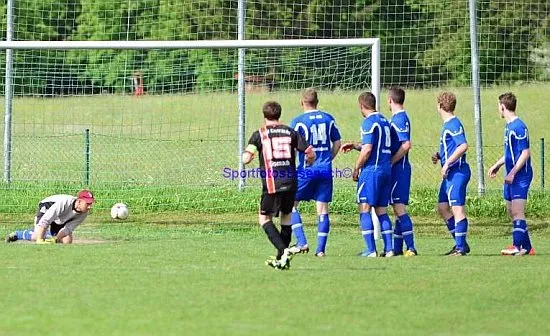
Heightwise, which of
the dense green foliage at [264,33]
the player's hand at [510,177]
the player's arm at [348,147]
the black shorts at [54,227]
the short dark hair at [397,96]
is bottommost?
the black shorts at [54,227]

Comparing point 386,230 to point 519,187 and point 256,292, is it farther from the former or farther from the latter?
A: point 256,292

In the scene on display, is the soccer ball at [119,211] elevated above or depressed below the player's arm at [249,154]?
below

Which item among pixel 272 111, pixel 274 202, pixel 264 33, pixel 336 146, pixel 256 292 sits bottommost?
pixel 256 292

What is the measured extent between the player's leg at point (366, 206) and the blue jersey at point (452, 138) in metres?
1.06

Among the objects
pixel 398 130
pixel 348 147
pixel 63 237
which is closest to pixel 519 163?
pixel 398 130

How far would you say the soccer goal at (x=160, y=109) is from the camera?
68.1ft

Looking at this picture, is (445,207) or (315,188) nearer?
(315,188)

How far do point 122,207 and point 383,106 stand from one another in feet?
38.0

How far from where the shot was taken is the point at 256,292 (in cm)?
1019

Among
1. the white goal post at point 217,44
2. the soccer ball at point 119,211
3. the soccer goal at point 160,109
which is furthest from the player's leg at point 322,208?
the soccer goal at point 160,109

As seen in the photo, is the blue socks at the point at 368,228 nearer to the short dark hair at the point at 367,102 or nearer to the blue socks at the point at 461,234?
the blue socks at the point at 461,234

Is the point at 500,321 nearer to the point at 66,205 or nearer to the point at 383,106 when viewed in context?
the point at 66,205

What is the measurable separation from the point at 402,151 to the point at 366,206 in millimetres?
875

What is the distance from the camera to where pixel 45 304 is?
947 cm
